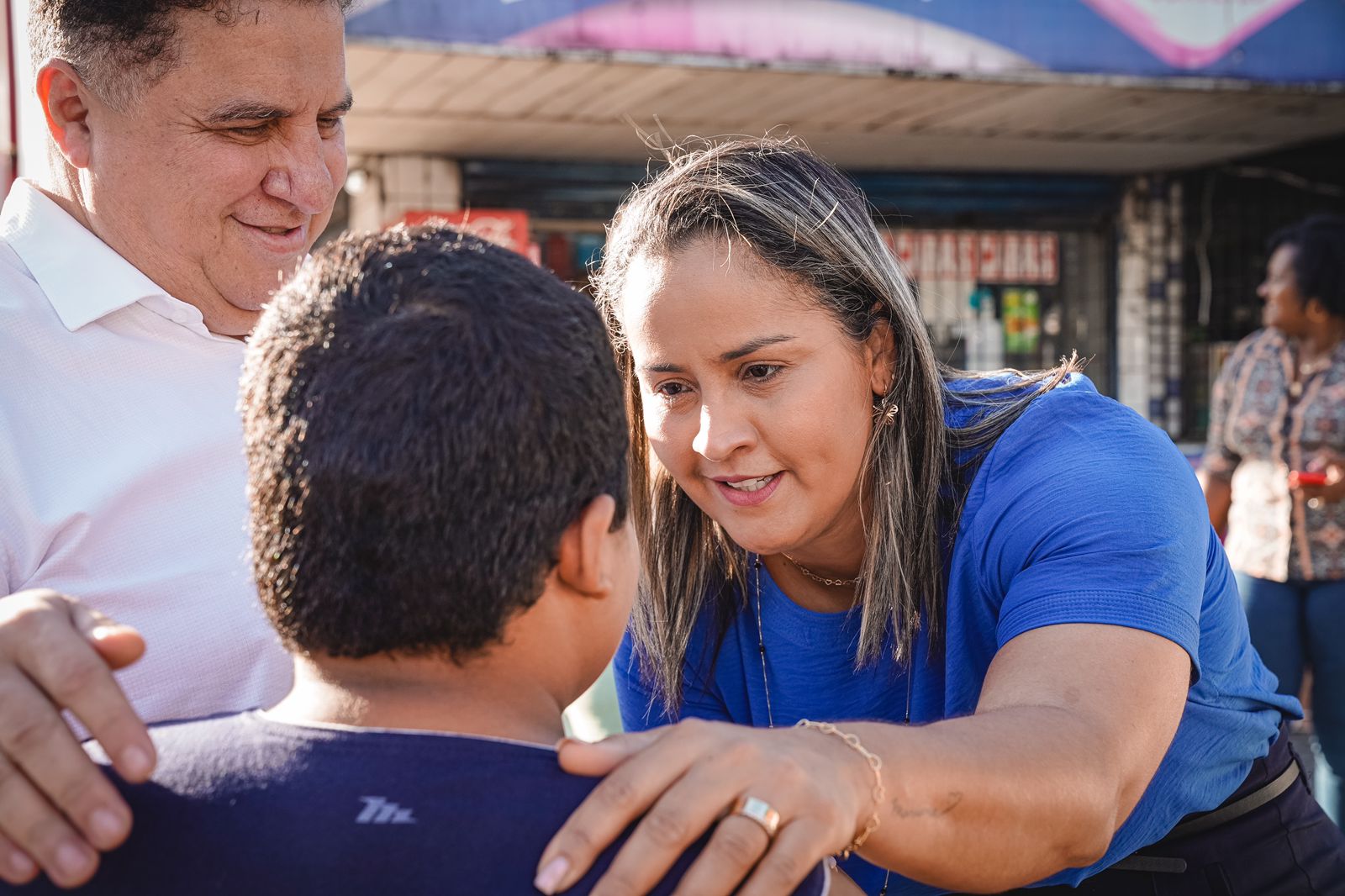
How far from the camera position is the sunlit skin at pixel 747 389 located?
2010 millimetres

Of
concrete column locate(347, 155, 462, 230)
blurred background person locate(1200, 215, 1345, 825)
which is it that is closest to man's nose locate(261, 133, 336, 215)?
blurred background person locate(1200, 215, 1345, 825)

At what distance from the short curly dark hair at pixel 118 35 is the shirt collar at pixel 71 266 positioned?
200 millimetres

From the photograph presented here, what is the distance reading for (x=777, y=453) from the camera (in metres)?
2.08

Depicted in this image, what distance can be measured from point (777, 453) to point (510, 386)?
92 centimetres

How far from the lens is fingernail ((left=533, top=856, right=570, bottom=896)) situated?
1.10m

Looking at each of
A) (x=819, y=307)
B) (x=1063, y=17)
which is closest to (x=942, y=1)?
(x=1063, y=17)

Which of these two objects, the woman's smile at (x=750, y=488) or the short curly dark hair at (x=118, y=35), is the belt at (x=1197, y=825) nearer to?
the woman's smile at (x=750, y=488)

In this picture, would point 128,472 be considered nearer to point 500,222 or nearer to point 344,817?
point 344,817

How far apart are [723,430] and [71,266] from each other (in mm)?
995

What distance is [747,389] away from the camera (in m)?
2.05

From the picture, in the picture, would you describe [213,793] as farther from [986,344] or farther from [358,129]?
[986,344]

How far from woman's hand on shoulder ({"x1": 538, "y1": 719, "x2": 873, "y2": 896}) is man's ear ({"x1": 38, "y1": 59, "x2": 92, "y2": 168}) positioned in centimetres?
129

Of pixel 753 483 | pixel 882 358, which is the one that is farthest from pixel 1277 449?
pixel 753 483

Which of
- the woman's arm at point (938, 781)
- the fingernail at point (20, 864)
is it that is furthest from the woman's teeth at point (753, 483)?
the fingernail at point (20, 864)
